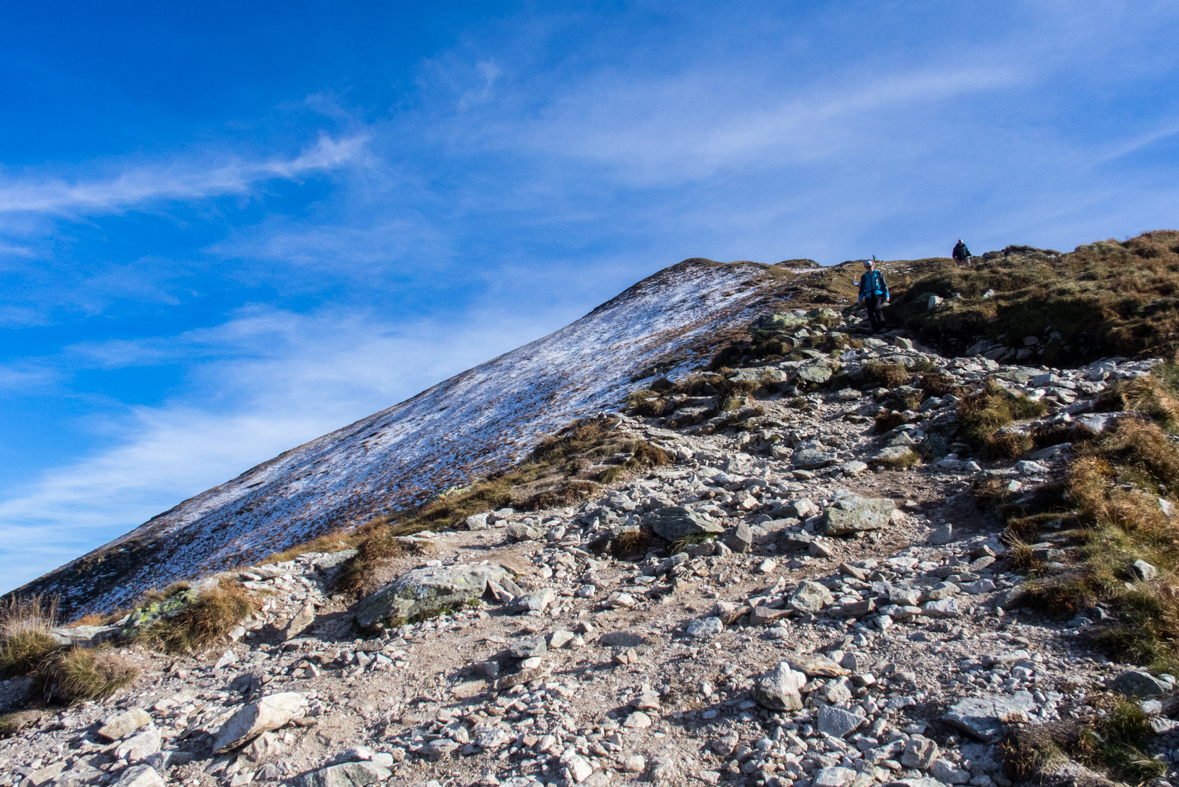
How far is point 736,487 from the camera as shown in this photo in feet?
38.6

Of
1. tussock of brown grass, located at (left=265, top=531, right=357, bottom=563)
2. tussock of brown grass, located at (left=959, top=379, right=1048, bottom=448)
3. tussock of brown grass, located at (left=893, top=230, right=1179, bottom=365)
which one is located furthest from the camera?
tussock of brown grass, located at (left=893, top=230, right=1179, bottom=365)

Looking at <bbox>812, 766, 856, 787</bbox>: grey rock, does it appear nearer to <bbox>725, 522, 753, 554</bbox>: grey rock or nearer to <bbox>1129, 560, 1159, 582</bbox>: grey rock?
<bbox>1129, 560, 1159, 582</bbox>: grey rock

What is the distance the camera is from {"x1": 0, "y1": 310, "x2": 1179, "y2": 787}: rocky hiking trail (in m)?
4.86

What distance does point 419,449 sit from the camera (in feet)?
95.6

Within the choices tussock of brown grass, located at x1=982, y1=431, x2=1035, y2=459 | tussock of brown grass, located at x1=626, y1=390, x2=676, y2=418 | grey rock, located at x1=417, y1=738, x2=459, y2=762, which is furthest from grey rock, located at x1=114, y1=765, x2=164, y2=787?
tussock of brown grass, located at x1=626, y1=390, x2=676, y2=418

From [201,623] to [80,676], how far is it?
1464mm

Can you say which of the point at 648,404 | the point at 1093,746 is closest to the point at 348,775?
the point at 1093,746

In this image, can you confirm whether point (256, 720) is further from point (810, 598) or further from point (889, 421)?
point (889, 421)

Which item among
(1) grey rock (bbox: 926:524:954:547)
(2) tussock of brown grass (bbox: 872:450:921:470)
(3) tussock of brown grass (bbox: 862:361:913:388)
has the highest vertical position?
(3) tussock of brown grass (bbox: 862:361:913:388)

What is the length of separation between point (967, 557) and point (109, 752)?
10112 millimetres

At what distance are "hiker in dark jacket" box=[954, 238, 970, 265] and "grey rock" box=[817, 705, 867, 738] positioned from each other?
110 ft

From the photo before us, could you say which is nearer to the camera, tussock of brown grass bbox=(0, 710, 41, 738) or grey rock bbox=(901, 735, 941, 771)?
grey rock bbox=(901, 735, 941, 771)

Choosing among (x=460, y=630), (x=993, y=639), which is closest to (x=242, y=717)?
(x=460, y=630)

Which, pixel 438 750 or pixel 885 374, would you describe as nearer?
pixel 438 750
